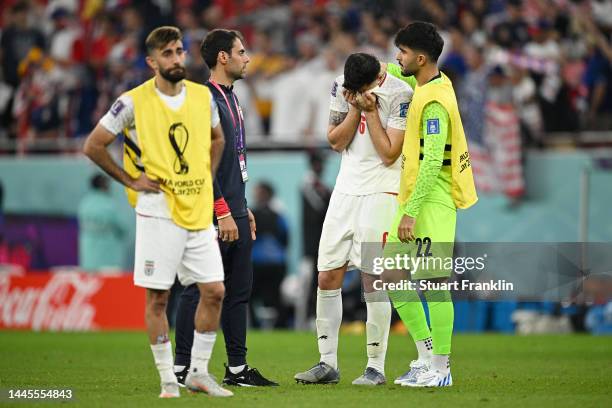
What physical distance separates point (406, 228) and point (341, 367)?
113 inches

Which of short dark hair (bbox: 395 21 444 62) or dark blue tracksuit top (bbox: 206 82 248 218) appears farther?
dark blue tracksuit top (bbox: 206 82 248 218)

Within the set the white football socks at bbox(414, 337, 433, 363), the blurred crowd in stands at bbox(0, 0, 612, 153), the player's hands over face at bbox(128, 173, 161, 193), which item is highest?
the blurred crowd in stands at bbox(0, 0, 612, 153)

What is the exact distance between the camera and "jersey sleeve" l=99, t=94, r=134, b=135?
781 cm

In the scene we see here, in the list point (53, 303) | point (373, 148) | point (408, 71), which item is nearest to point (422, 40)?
point (408, 71)

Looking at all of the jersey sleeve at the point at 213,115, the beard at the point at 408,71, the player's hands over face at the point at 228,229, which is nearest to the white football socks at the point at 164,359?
the player's hands over face at the point at 228,229

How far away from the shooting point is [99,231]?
1927 cm

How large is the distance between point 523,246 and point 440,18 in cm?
503

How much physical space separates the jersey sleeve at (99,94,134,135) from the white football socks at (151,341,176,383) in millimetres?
1489

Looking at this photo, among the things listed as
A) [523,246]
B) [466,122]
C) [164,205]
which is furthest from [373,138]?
[466,122]

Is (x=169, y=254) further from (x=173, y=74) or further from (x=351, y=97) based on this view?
(x=351, y=97)

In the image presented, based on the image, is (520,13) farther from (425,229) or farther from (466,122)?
(425,229)

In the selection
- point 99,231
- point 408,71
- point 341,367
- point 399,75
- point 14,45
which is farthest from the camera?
point 14,45

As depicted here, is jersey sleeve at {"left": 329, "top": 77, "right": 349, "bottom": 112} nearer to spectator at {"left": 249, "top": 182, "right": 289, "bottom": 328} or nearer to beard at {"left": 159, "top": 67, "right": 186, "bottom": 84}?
beard at {"left": 159, "top": 67, "right": 186, "bottom": 84}

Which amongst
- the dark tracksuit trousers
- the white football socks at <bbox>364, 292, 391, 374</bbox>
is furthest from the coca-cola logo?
the white football socks at <bbox>364, 292, 391, 374</bbox>
